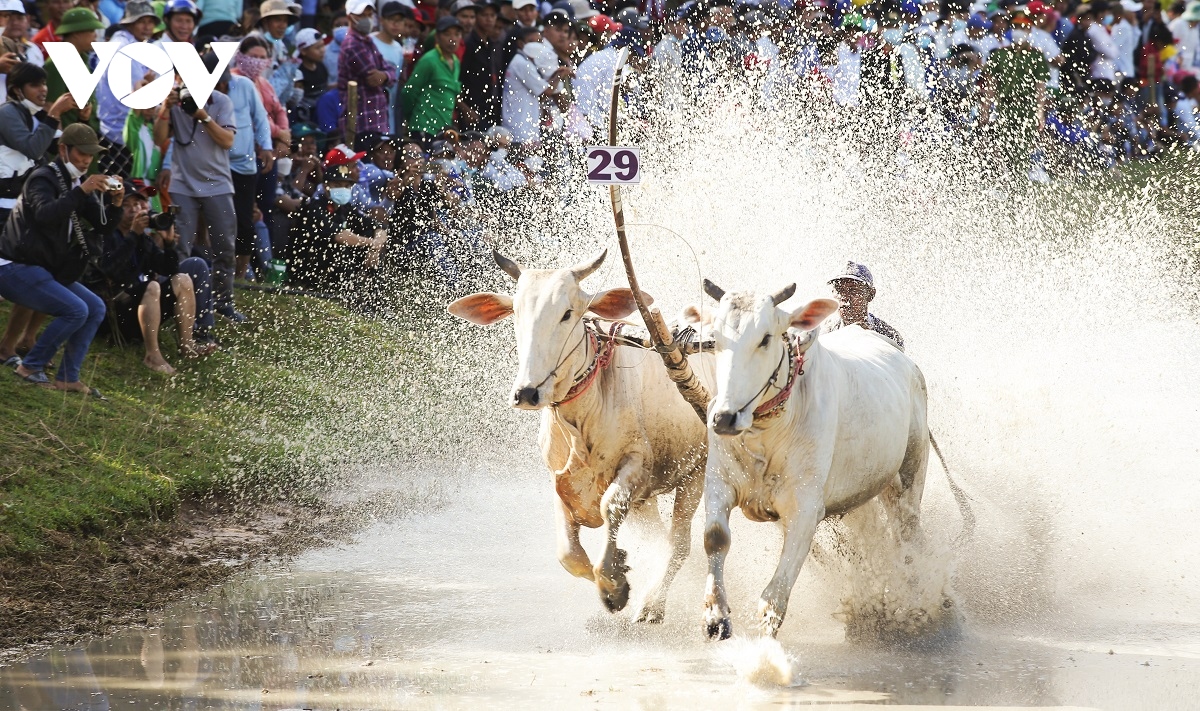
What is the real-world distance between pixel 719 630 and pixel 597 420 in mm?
1257

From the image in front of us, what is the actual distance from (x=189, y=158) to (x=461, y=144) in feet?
9.41

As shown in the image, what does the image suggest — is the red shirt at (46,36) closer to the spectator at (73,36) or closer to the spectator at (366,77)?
the spectator at (73,36)

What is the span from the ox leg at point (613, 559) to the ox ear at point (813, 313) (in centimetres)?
110

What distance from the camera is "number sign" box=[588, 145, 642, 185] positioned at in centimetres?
594

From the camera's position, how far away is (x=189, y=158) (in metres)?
11.2

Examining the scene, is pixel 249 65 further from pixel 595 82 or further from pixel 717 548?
pixel 717 548

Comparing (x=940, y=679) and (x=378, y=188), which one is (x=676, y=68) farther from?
(x=940, y=679)

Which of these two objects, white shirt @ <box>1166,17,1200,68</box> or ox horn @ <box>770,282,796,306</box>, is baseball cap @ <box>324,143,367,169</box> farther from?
white shirt @ <box>1166,17,1200,68</box>

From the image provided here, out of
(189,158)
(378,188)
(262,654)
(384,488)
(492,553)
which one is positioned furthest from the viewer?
(378,188)

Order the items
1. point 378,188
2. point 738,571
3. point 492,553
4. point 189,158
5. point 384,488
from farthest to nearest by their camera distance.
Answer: point 378,188 < point 189,158 < point 384,488 < point 492,553 < point 738,571

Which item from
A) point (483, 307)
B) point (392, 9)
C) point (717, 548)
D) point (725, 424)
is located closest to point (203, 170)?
point (392, 9)

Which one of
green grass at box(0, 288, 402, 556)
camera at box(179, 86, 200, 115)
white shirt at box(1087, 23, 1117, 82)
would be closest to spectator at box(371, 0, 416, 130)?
green grass at box(0, 288, 402, 556)

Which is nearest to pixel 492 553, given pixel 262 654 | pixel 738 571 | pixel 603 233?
pixel 738 571

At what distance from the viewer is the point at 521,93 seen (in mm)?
13875
